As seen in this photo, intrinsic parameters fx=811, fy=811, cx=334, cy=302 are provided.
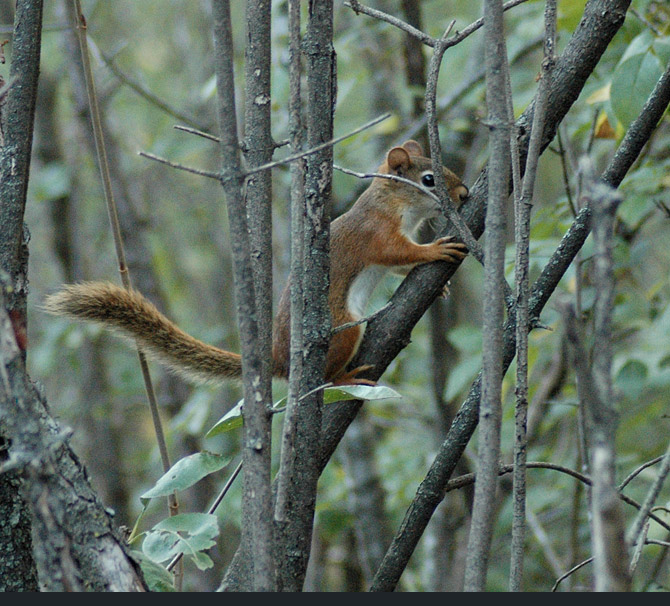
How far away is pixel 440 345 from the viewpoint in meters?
3.65

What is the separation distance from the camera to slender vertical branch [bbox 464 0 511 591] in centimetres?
96

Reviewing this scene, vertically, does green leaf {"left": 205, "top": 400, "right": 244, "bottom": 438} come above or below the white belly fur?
below

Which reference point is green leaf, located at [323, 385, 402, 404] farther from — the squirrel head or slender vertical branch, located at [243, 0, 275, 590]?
the squirrel head

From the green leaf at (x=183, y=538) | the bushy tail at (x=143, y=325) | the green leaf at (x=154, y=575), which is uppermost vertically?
the bushy tail at (x=143, y=325)

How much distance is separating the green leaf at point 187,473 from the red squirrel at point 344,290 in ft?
1.92

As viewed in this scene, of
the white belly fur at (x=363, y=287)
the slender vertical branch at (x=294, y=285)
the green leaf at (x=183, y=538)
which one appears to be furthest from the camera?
the white belly fur at (x=363, y=287)

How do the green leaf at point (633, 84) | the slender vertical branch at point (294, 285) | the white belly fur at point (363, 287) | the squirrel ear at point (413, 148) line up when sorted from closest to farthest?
the slender vertical branch at point (294, 285)
the green leaf at point (633, 84)
the white belly fur at point (363, 287)
the squirrel ear at point (413, 148)

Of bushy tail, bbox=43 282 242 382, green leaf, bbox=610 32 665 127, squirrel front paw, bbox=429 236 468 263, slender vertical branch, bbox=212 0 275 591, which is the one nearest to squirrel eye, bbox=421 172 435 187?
squirrel front paw, bbox=429 236 468 263

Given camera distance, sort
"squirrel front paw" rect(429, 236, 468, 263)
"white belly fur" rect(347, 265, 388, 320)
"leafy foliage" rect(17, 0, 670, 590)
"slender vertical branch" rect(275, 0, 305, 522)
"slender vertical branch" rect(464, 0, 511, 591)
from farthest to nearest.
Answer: "white belly fur" rect(347, 265, 388, 320) → "leafy foliage" rect(17, 0, 670, 590) → "squirrel front paw" rect(429, 236, 468, 263) → "slender vertical branch" rect(275, 0, 305, 522) → "slender vertical branch" rect(464, 0, 511, 591)

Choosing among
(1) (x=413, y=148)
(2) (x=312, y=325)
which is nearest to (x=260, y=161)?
(2) (x=312, y=325)

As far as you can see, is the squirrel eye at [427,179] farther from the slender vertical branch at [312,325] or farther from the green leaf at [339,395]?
the green leaf at [339,395]

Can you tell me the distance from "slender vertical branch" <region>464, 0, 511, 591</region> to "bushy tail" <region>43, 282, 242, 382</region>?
1.17 metres

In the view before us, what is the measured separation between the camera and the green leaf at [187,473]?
132cm

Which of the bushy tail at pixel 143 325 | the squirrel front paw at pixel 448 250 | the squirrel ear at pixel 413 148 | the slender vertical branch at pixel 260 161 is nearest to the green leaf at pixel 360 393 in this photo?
the slender vertical branch at pixel 260 161
